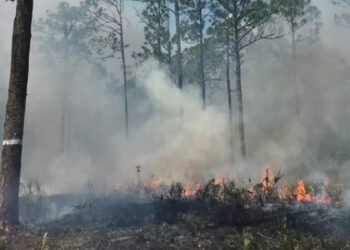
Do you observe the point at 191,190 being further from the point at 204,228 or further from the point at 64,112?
the point at 64,112

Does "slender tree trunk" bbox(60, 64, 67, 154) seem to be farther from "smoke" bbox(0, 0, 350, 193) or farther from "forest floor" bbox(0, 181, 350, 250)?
"forest floor" bbox(0, 181, 350, 250)

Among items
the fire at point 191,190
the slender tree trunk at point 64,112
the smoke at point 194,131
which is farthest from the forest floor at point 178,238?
the slender tree trunk at point 64,112

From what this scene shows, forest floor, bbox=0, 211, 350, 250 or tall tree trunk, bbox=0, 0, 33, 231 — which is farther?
tall tree trunk, bbox=0, 0, 33, 231

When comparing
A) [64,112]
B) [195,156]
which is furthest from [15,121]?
[64,112]

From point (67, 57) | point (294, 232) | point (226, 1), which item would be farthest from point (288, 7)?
point (294, 232)

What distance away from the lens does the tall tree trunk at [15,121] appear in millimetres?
7688

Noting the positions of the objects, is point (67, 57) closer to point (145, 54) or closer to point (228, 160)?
point (145, 54)

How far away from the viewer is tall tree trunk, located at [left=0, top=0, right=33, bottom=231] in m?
7.69

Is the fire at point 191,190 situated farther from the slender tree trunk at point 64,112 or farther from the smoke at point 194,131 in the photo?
the slender tree trunk at point 64,112

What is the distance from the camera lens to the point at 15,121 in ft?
26.1

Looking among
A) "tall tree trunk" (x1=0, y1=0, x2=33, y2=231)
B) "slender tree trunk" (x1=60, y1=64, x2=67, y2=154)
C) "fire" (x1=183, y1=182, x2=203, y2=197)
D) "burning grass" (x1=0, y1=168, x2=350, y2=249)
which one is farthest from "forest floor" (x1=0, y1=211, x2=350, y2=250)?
"slender tree trunk" (x1=60, y1=64, x2=67, y2=154)

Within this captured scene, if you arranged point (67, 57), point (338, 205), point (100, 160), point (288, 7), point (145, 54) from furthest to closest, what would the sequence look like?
point (67, 57) → point (145, 54) → point (100, 160) → point (288, 7) → point (338, 205)

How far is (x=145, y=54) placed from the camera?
31625mm

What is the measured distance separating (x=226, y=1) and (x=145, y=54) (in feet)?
30.9
